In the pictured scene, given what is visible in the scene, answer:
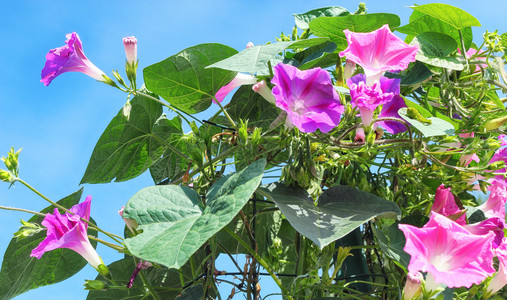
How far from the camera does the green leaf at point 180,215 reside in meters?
0.84

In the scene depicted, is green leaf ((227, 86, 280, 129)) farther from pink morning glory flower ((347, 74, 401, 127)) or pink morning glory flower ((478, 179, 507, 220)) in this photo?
pink morning glory flower ((478, 179, 507, 220))

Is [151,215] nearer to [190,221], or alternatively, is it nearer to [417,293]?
[190,221]

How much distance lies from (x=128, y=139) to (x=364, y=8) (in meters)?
0.72

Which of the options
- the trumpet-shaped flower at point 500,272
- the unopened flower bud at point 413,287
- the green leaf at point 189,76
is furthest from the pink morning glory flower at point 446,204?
the green leaf at point 189,76

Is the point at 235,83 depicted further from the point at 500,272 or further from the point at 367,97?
the point at 500,272

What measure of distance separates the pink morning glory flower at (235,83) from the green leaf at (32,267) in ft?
1.71

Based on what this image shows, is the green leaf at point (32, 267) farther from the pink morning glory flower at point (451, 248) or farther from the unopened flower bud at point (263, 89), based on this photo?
the pink morning glory flower at point (451, 248)

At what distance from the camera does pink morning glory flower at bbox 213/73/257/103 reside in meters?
1.28

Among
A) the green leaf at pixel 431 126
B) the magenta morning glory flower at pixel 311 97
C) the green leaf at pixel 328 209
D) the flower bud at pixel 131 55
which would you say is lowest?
the green leaf at pixel 328 209

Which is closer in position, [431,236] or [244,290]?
[431,236]

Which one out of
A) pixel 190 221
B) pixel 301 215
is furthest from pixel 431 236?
pixel 190 221

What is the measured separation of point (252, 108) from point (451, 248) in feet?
1.90

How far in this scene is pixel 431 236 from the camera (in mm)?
919

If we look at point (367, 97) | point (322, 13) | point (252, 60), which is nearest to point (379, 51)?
point (367, 97)
